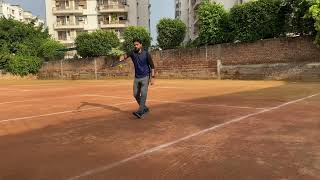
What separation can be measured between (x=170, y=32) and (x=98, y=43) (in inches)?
338

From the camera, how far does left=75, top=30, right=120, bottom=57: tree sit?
116 feet

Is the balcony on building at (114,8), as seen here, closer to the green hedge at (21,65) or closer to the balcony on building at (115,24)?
the balcony on building at (115,24)

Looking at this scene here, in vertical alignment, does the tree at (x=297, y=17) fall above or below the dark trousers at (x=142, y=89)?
above

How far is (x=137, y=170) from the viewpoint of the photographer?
4602 mm

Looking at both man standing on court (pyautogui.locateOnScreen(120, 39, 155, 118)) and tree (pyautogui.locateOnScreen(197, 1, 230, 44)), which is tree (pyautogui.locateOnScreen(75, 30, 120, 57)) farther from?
man standing on court (pyautogui.locateOnScreen(120, 39, 155, 118))

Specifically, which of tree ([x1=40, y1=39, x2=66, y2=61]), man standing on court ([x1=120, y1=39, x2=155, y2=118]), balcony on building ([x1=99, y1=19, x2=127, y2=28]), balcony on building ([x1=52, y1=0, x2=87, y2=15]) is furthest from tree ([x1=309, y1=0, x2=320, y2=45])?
balcony on building ([x1=52, y1=0, x2=87, y2=15])

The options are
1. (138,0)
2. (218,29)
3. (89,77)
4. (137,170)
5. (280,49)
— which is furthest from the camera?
(138,0)

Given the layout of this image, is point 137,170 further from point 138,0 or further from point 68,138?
point 138,0

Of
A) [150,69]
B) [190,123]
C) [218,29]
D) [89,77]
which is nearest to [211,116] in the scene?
[190,123]

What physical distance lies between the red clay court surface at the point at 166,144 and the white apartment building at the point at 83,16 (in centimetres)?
5268

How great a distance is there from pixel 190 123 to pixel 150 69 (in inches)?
A: 63.8

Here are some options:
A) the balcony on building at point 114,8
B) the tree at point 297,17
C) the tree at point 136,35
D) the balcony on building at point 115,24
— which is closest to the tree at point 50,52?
the tree at point 136,35

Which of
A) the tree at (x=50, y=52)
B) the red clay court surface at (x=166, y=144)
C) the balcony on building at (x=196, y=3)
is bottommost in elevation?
the red clay court surface at (x=166, y=144)

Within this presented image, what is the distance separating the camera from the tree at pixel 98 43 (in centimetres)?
3547
